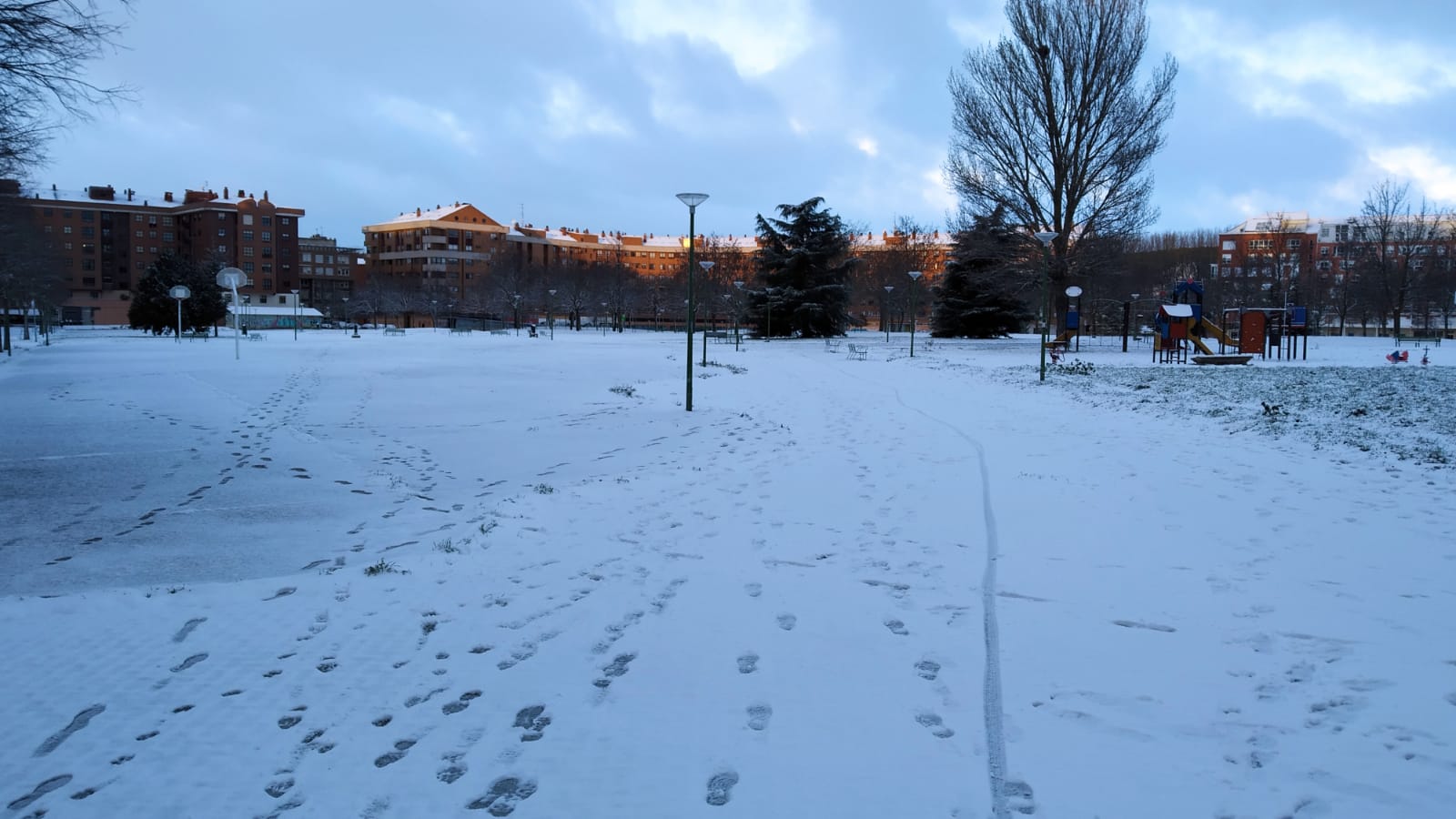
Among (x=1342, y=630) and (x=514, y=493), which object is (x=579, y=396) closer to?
(x=514, y=493)

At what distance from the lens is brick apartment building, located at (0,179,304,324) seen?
107125 millimetres

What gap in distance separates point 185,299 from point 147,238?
72.3 m

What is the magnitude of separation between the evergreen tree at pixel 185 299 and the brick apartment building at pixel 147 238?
54682 mm

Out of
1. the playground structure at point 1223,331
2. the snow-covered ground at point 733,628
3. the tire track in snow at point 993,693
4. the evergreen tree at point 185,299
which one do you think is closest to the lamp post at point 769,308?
the playground structure at point 1223,331

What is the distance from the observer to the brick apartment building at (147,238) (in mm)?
107125

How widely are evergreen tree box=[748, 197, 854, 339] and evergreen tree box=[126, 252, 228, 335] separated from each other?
34.8 m

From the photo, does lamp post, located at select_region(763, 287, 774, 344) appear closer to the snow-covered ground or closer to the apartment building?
the snow-covered ground

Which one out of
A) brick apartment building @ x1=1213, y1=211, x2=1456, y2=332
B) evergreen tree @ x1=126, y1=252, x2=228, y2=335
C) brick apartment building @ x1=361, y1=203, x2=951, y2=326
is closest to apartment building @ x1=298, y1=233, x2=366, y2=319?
brick apartment building @ x1=361, y1=203, x2=951, y2=326

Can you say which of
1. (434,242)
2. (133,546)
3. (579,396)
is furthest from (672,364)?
(434,242)

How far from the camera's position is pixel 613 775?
10.4 feet

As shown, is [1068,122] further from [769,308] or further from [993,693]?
[993,693]

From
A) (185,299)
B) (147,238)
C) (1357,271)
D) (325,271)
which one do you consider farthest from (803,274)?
(325,271)

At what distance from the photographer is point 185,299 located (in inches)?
2136

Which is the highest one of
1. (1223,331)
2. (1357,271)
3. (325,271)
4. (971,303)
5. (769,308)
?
(325,271)
